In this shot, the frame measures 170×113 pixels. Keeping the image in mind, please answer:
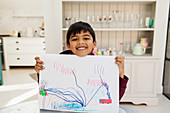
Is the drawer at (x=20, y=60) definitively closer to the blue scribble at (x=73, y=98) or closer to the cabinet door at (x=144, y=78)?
the cabinet door at (x=144, y=78)

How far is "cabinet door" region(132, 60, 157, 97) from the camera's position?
2.37 metres

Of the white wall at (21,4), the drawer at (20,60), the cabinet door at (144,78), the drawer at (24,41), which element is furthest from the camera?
the white wall at (21,4)

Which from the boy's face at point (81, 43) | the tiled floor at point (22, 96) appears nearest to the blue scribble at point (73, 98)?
the boy's face at point (81, 43)

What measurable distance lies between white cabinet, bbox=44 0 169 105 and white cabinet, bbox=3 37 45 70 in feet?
6.63

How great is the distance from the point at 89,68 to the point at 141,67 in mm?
1655

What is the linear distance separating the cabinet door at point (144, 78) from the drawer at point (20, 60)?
3.06 metres

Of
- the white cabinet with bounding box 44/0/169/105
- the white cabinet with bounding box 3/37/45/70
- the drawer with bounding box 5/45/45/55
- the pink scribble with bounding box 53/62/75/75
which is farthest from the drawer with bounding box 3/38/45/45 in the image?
the pink scribble with bounding box 53/62/75/75

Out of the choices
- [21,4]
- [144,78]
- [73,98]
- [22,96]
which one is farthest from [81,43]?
[21,4]

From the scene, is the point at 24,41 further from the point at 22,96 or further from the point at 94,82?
the point at 94,82

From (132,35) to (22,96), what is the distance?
6.96 feet

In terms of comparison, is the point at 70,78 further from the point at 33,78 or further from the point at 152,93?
the point at 33,78

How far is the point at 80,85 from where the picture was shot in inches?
36.6

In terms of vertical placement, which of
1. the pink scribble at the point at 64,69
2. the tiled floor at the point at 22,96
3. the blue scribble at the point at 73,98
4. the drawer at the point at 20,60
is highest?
the pink scribble at the point at 64,69

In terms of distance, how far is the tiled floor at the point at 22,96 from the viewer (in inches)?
85.7
